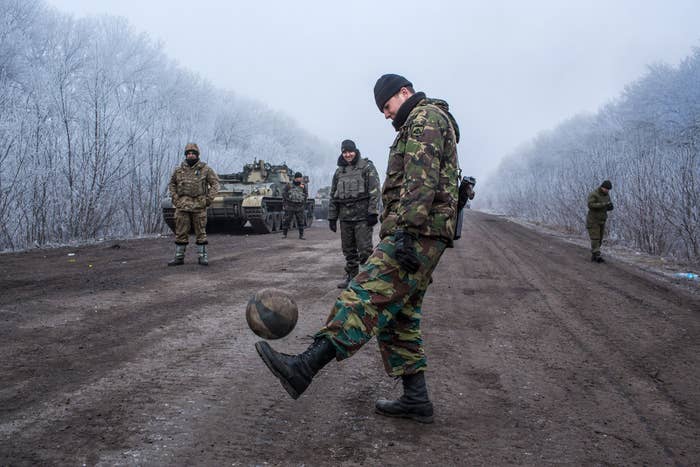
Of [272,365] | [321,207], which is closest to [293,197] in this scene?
[272,365]

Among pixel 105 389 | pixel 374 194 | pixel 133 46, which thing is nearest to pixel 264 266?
pixel 374 194

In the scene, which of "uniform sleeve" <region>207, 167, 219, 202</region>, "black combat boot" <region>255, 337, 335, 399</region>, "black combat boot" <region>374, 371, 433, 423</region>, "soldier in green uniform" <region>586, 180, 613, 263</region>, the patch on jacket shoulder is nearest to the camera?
"black combat boot" <region>255, 337, 335, 399</region>

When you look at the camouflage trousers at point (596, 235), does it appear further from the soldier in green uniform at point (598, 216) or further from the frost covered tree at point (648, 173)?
the frost covered tree at point (648, 173)

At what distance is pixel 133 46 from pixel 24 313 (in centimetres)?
3117

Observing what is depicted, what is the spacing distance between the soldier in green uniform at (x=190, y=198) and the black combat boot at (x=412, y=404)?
6521 millimetres

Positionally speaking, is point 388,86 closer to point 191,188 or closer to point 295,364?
point 295,364

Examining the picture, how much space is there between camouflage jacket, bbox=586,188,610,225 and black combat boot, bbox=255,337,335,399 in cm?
962

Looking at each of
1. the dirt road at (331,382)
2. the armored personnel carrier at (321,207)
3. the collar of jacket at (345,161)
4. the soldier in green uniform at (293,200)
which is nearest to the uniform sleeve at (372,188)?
the collar of jacket at (345,161)

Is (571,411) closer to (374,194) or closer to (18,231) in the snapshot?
(374,194)

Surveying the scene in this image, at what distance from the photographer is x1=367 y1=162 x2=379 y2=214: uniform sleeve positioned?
6867 mm

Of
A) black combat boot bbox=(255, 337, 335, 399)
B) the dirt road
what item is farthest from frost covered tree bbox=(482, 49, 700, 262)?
black combat boot bbox=(255, 337, 335, 399)

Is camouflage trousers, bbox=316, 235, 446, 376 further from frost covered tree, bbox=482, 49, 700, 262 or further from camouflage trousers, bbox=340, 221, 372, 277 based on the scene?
frost covered tree, bbox=482, 49, 700, 262

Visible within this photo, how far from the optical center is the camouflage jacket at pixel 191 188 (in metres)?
8.87

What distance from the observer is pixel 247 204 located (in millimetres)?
16328
